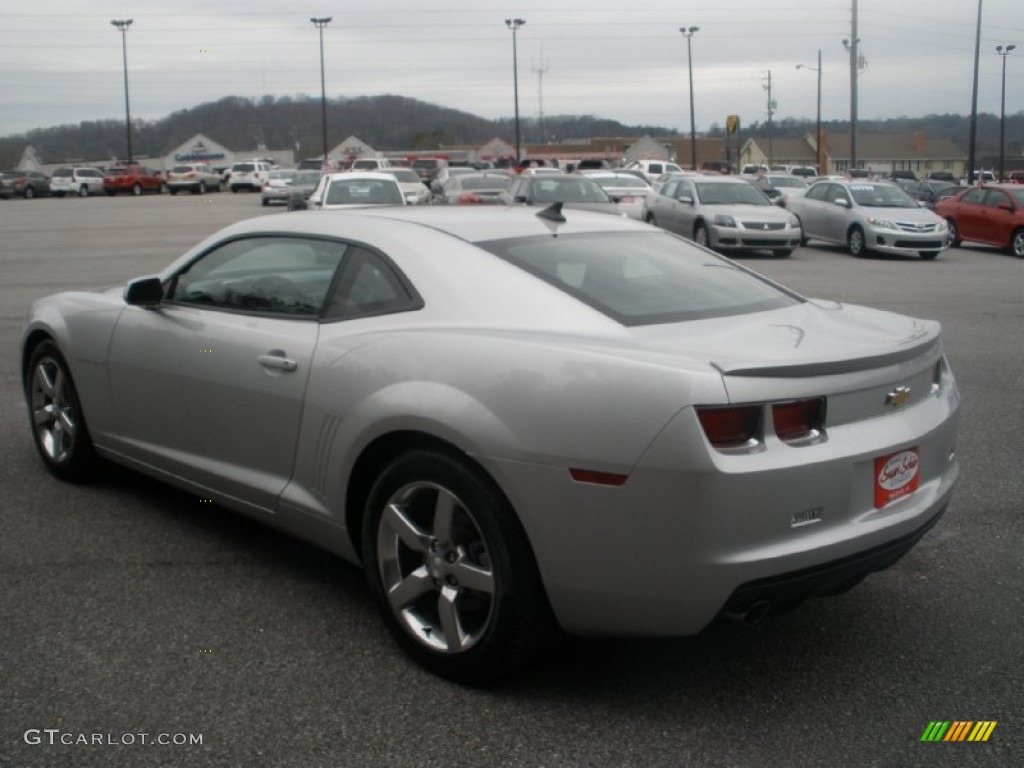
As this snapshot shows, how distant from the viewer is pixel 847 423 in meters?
3.27

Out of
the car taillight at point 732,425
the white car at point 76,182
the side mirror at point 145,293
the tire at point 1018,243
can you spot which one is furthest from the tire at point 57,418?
the white car at point 76,182

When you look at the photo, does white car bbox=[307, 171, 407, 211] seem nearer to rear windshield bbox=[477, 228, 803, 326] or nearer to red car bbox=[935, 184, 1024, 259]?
red car bbox=[935, 184, 1024, 259]

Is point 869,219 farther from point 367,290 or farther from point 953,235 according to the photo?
point 367,290

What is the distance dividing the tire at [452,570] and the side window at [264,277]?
940mm

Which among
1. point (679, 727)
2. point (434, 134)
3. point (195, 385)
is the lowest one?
point (679, 727)

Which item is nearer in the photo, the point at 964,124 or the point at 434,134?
the point at 434,134

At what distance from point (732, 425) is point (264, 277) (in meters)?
2.25

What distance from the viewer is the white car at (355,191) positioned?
19.4 metres

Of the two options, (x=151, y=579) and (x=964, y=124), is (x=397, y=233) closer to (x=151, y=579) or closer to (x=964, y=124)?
(x=151, y=579)

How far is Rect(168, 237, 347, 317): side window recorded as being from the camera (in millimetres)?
4188

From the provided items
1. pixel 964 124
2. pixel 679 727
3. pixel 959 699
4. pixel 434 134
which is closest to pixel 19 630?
pixel 679 727

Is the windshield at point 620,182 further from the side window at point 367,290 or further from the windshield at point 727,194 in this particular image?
the side window at point 367,290

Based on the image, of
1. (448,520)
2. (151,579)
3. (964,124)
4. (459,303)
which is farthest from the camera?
Result: (964,124)

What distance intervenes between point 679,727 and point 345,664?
112cm
